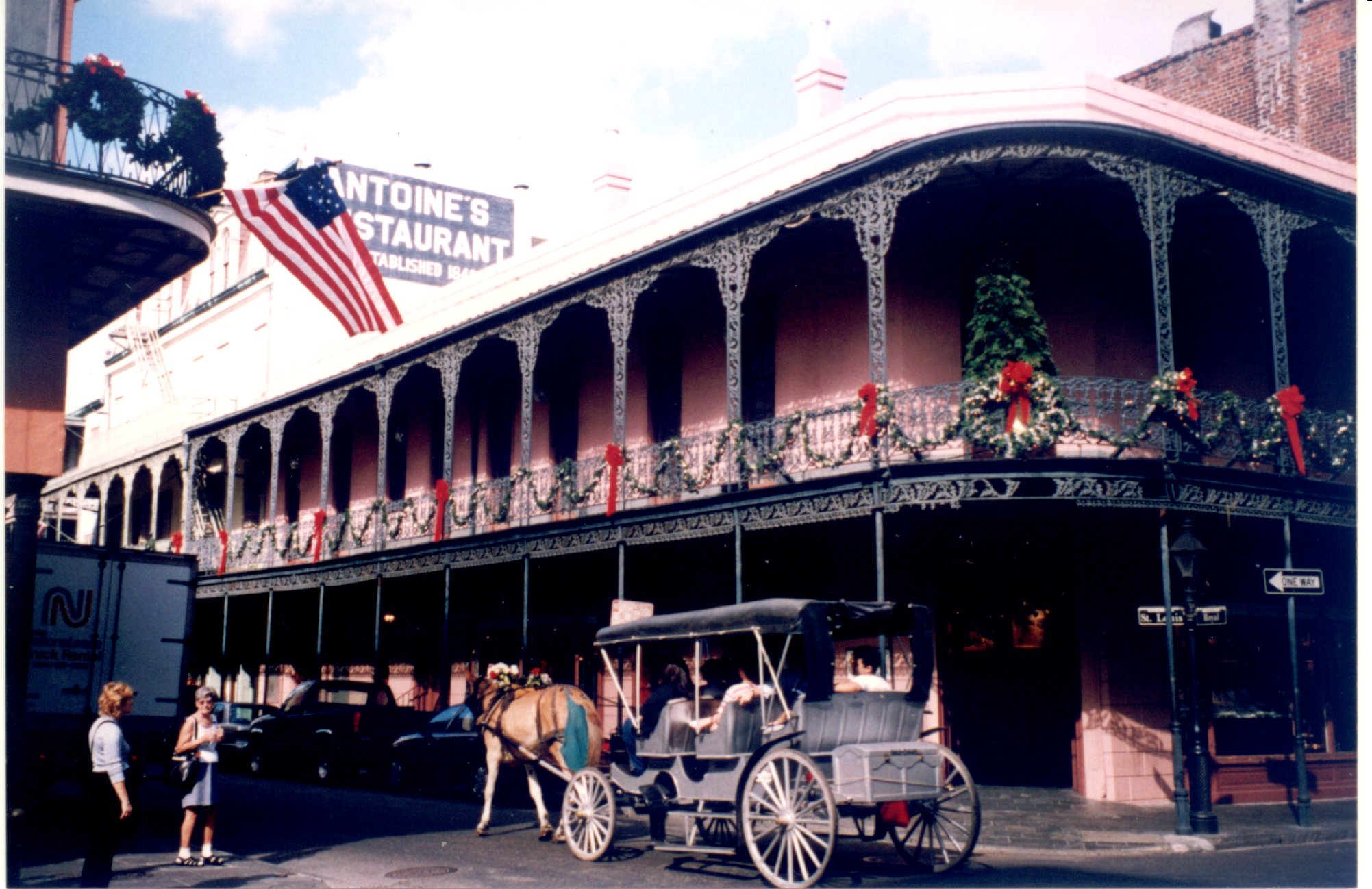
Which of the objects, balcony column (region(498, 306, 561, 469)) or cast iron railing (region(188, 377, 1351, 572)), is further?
balcony column (region(498, 306, 561, 469))

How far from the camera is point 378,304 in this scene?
21.3 m

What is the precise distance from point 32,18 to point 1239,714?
51.7 ft

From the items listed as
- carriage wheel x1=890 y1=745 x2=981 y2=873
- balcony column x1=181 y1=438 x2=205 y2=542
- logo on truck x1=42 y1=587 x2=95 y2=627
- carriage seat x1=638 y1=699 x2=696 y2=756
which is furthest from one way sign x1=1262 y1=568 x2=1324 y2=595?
balcony column x1=181 y1=438 x2=205 y2=542

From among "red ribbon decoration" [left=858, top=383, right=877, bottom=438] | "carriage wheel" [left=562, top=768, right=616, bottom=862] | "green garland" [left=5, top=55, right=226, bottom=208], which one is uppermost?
"green garland" [left=5, top=55, right=226, bottom=208]

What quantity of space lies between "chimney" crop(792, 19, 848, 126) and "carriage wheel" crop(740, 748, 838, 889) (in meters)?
13.3

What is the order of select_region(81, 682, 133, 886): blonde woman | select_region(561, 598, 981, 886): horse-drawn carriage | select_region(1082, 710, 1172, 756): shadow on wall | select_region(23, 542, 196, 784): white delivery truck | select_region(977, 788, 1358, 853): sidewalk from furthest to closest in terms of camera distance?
select_region(1082, 710, 1172, 756): shadow on wall
select_region(23, 542, 196, 784): white delivery truck
select_region(977, 788, 1358, 853): sidewalk
select_region(561, 598, 981, 886): horse-drawn carriage
select_region(81, 682, 133, 886): blonde woman

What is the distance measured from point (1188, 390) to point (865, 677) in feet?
21.4

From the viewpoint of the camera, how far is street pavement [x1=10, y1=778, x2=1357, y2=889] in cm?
1012

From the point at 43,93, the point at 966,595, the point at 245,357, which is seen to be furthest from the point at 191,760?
the point at 245,357

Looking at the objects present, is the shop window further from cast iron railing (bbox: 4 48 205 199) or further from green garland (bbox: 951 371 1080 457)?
cast iron railing (bbox: 4 48 205 199)

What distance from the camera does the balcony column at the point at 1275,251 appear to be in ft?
51.4

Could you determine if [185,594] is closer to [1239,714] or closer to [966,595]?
[966,595]

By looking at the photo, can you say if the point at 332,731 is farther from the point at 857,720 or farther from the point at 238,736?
the point at 857,720

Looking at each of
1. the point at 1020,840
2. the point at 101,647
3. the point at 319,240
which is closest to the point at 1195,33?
the point at 319,240
